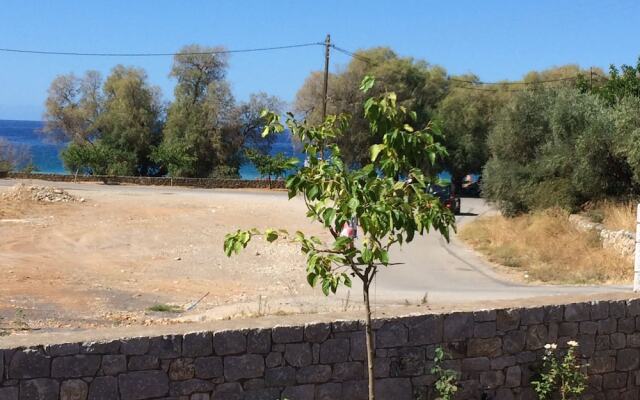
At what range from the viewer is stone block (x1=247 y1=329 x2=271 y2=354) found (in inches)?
235

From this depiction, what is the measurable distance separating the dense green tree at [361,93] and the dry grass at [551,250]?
84.0 feet

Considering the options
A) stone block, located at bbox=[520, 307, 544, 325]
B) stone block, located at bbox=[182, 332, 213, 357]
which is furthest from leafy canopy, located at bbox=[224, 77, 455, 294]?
stone block, located at bbox=[520, 307, 544, 325]

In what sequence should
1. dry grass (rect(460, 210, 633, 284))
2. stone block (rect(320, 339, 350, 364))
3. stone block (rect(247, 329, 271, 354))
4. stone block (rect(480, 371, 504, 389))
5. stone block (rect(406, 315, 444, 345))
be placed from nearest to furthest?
stone block (rect(247, 329, 271, 354)) < stone block (rect(320, 339, 350, 364)) < stone block (rect(406, 315, 444, 345)) < stone block (rect(480, 371, 504, 389)) < dry grass (rect(460, 210, 633, 284))

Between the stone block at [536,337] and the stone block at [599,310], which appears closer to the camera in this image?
the stone block at [536,337]

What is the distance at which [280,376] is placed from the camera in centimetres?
609

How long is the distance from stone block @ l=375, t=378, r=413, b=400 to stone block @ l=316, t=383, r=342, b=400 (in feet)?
1.19

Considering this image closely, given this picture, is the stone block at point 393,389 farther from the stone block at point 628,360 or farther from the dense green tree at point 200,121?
the dense green tree at point 200,121

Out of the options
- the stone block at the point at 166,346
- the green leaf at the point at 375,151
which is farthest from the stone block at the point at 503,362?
the green leaf at the point at 375,151

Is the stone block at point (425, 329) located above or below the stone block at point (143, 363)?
above

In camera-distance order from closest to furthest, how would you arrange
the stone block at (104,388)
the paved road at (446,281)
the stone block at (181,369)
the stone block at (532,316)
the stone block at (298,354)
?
the stone block at (104,388)
the stone block at (181,369)
the stone block at (298,354)
the stone block at (532,316)
the paved road at (446,281)

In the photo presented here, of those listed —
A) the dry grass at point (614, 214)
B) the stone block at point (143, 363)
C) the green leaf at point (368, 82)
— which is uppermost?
the green leaf at point (368, 82)

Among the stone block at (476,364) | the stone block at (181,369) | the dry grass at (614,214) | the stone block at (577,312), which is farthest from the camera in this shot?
the dry grass at (614,214)

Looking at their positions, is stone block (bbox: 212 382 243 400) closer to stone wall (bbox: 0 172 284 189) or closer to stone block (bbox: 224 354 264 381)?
stone block (bbox: 224 354 264 381)

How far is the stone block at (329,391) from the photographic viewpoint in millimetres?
6246
